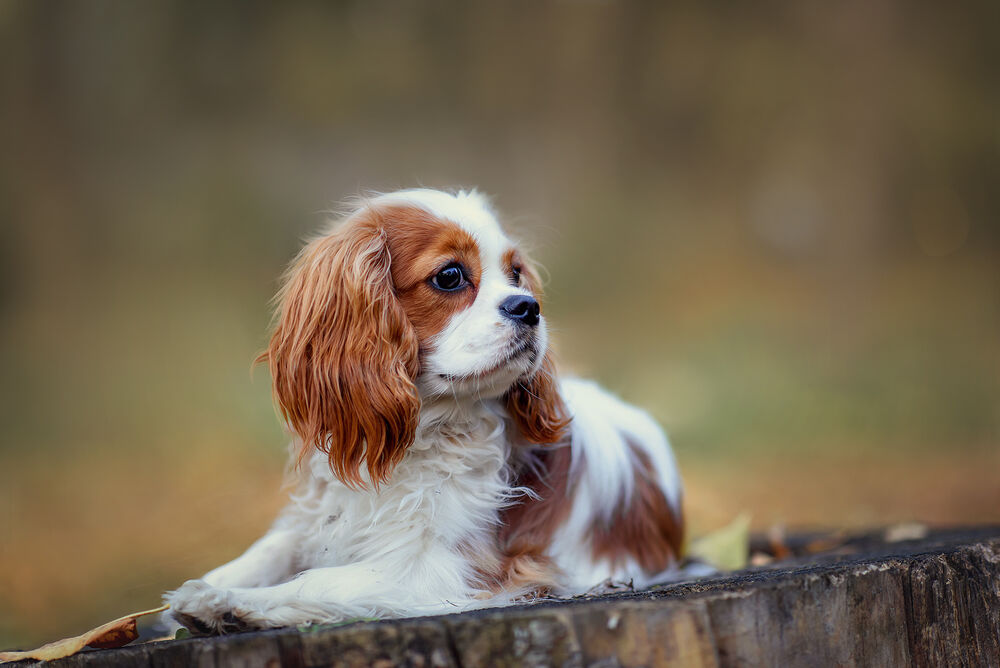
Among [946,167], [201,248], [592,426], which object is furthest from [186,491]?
[946,167]

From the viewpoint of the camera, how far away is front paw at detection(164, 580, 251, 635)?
226 centimetres

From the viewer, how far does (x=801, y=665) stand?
6.95 ft

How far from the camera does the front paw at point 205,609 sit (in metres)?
2.26

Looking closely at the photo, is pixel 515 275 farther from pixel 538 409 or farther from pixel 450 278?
pixel 538 409

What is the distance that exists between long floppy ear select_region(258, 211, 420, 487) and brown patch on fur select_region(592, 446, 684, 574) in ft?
2.85

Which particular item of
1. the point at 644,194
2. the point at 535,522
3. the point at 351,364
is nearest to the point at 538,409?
the point at 535,522

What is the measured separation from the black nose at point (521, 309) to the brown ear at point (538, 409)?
28 cm

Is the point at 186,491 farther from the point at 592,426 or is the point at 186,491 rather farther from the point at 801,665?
the point at 801,665

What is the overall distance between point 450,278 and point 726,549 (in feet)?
6.86

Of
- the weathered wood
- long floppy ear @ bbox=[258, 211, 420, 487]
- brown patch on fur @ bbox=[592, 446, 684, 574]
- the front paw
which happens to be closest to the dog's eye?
long floppy ear @ bbox=[258, 211, 420, 487]

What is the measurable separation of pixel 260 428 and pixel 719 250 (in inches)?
200

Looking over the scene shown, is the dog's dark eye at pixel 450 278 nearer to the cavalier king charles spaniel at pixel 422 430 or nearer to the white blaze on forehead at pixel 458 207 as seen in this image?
the cavalier king charles spaniel at pixel 422 430

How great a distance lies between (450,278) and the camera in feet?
9.14

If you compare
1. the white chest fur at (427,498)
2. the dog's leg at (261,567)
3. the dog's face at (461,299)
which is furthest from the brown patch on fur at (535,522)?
the dog's leg at (261,567)
